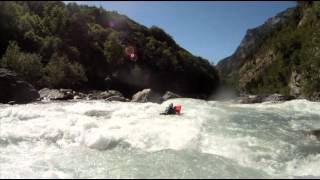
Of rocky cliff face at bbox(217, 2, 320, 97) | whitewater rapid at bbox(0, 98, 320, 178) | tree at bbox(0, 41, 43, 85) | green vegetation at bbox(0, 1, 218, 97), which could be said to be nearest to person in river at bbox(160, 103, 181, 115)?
whitewater rapid at bbox(0, 98, 320, 178)

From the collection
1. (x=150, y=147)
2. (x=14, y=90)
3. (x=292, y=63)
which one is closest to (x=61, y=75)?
(x=14, y=90)

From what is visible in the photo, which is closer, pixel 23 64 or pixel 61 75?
pixel 23 64

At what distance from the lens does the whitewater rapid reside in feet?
42.4

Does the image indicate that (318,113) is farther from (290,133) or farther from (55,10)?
(55,10)

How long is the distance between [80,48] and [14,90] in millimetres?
45048

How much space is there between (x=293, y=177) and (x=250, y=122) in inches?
401

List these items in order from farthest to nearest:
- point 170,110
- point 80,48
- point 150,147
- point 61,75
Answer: point 80,48, point 61,75, point 170,110, point 150,147

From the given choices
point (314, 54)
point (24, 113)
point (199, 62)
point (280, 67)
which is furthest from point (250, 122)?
point (199, 62)

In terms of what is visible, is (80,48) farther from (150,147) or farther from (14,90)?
(150,147)

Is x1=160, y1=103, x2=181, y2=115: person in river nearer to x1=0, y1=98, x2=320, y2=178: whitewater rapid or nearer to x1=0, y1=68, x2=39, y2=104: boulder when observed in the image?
x1=0, y1=98, x2=320, y2=178: whitewater rapid

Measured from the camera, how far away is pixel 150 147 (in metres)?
16.1

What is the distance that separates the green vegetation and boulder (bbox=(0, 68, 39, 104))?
47.7 feet

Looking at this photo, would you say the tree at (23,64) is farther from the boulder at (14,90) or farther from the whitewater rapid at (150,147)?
the whitewater rapid at (150,147)

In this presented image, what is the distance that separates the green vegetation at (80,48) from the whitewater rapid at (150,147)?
31.3m
